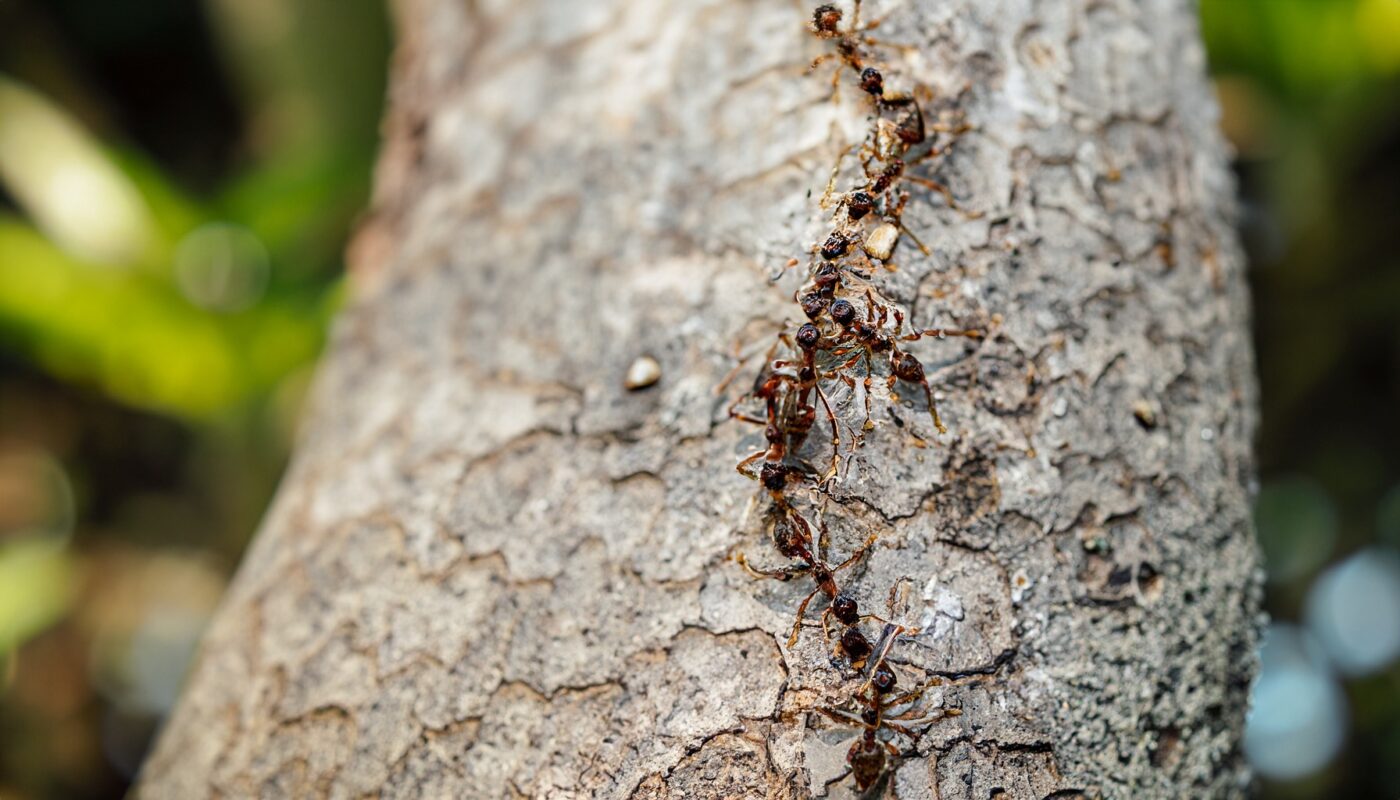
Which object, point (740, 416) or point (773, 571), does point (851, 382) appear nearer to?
point (740, 416)

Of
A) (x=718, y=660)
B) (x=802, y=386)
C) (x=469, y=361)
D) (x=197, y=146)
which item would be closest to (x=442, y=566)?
(x=469, y=361)

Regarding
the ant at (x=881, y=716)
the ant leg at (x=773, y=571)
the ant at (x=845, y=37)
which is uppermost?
the ant at (x=845, y=37)

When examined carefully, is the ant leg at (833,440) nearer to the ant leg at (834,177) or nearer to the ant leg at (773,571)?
the ant leg at (773,571)

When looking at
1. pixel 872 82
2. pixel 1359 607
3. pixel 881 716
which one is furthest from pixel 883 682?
pixel 1359 607

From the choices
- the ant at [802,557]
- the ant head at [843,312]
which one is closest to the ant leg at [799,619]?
the ant at [802,557]

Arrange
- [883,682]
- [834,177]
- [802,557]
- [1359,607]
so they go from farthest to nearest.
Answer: [1359,607] < [834,177] < [802,557] < [883,682]

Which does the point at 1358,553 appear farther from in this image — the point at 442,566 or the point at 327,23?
the point at 327,23
